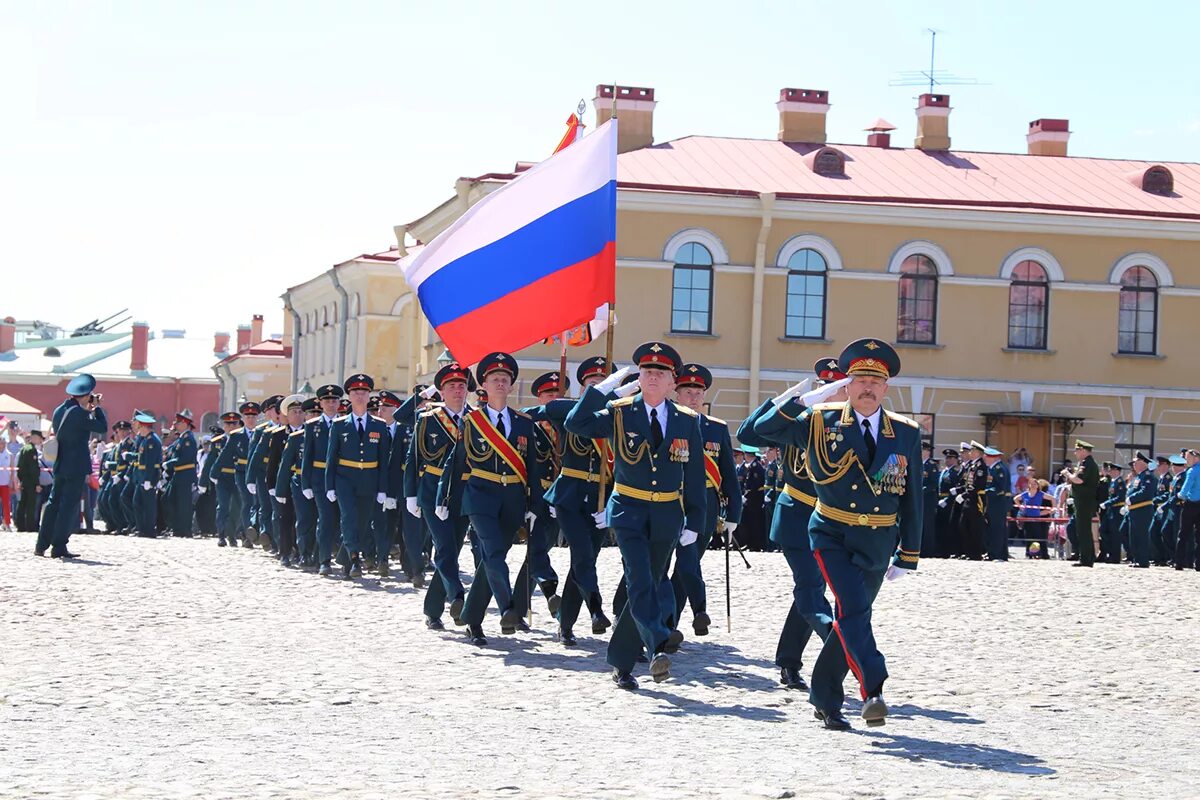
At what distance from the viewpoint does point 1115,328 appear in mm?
36281

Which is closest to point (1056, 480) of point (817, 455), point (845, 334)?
point (845, 334)

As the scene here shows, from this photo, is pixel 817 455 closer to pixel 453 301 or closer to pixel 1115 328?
pixel 453 301

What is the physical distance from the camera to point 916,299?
35.8 metres

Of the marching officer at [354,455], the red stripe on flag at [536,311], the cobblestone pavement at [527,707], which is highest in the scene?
the red stripe on flag at [536,311]

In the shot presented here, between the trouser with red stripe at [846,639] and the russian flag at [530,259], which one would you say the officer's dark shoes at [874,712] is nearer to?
the trouser with red stripe at [846,639]

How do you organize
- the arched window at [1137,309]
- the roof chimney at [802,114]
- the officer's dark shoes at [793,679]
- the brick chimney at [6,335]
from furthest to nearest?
the brick chimney at [6,335], the roof chimney at [802,114], the arched window at [1137,309], the officer's dark shoes at [793,679]

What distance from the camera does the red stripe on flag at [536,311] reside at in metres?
12.5

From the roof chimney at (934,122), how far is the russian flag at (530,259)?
2812 cm

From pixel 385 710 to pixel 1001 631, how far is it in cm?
651

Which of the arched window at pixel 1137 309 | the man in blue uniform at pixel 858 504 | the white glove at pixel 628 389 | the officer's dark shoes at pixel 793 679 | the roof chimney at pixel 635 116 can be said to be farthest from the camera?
the roof chimney at pixel 635 116

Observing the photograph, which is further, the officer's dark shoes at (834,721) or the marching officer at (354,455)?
the marching officer at (354,455)

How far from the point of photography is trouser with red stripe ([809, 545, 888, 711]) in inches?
350

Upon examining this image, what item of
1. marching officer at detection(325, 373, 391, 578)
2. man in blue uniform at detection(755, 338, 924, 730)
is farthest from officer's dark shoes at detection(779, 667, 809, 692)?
marching officer at detection(325, 373, 391, 578)

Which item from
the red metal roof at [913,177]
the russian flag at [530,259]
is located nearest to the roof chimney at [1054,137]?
the red metal roof at [913,177]
